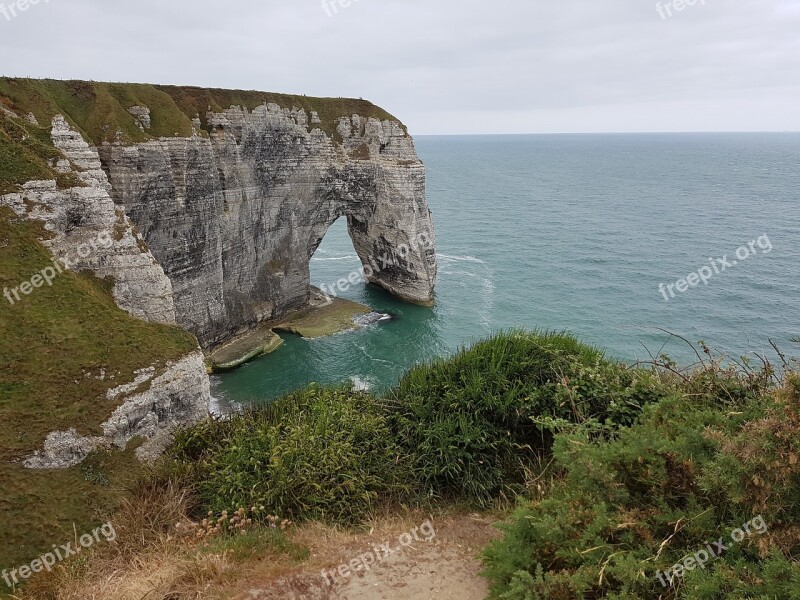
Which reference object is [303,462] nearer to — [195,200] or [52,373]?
[52,373]

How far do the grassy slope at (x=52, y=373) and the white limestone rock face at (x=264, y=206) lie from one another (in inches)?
534

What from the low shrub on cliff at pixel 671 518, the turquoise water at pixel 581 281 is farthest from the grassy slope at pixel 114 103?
the low shrub on cliff at pixel 671 518

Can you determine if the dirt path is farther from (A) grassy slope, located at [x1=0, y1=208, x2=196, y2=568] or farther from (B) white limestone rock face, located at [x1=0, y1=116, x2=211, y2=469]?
(B) white limestone rock face, located at [x1=0, y1=116, x2=211, y2=469]

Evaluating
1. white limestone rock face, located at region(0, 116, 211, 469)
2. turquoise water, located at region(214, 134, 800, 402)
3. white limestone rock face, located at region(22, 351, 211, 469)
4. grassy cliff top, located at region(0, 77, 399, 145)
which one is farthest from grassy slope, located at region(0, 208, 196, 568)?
turquoise water, located at region(214, 134, 800, 402)

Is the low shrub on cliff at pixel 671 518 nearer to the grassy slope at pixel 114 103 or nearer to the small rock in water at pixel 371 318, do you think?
the grassy slope at pixel 114 103

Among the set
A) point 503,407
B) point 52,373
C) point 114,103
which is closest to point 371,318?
point 114,103

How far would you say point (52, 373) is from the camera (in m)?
14.4

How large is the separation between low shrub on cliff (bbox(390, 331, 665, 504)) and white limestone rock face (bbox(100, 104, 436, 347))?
24595 mm

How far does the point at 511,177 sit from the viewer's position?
13425 centimetres

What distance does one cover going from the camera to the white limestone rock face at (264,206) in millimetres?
31344

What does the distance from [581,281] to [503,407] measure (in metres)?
41.5

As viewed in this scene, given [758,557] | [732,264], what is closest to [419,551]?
[758,557]

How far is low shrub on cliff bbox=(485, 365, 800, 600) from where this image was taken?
523cm

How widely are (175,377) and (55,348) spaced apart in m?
3.36
